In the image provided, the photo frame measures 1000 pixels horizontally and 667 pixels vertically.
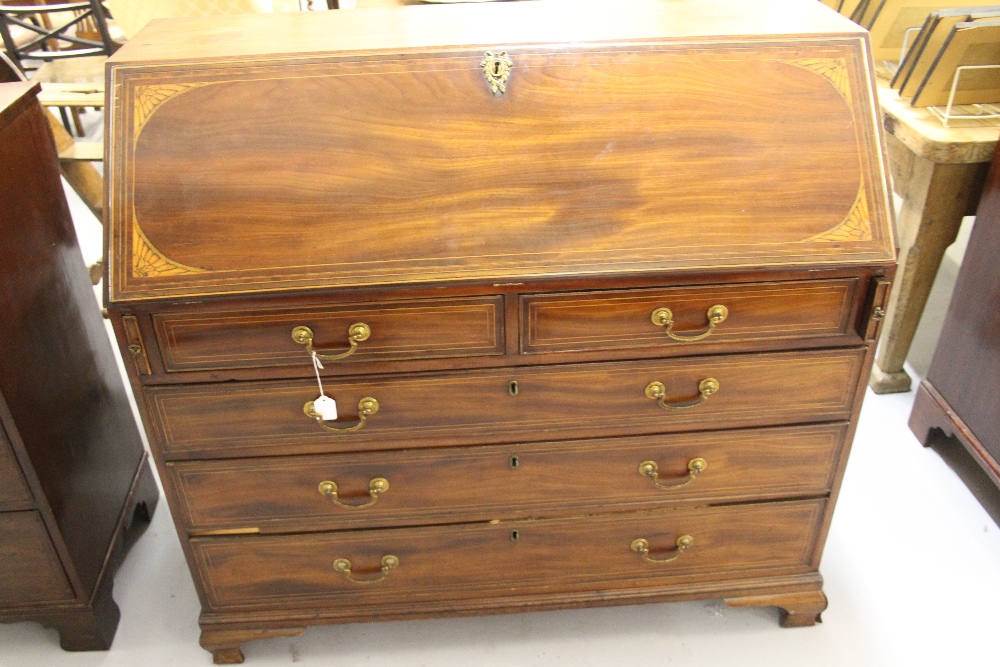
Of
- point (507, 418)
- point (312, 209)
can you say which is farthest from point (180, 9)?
point (507, 418)

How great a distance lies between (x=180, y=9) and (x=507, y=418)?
7.45ft

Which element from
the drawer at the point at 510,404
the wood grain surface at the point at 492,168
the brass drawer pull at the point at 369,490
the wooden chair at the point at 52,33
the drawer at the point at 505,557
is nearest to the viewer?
the wood grain surface at the point at 492,168

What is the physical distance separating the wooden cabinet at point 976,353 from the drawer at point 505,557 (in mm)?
667

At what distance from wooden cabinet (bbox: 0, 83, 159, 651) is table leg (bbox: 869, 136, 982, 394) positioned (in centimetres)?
207

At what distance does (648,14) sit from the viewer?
1.56 meters

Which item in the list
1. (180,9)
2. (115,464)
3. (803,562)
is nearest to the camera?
(803,562)

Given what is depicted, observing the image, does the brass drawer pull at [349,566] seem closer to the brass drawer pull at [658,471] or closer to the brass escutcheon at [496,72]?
the brass drawer pull at [658,471]

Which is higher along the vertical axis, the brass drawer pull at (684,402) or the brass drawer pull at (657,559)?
the brass drawer pull at (684,402)

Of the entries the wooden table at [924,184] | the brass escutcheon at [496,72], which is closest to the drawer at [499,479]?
the brass escutcheon at [496,72]

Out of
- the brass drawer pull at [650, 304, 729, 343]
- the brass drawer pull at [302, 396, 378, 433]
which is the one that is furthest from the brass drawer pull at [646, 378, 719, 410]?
the brass drawer pull at [302, 396, 378, 433]

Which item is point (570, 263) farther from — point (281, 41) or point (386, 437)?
point (281, 41)

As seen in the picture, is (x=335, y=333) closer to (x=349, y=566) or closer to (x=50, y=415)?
(x=349, y=566)

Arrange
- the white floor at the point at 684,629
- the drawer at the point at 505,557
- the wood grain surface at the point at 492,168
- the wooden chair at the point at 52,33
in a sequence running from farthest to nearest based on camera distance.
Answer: the wooden chair at the point at 52,33
the white floor at the point at 684,629
the drawer at the point at 505,557
the wood grain surface at the point at 492,168

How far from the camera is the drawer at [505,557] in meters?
1.62
